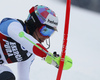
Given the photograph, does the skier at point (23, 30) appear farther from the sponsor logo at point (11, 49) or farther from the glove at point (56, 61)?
the glove at point (56, 61)

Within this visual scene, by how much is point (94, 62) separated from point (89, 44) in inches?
30.9

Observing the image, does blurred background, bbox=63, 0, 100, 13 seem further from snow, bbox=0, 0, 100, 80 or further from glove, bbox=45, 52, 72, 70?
glove, bbox=45, 52, 72, 70

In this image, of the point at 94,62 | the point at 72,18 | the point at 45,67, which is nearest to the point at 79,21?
the point at 72,18

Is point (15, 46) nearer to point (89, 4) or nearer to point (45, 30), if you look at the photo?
point (45, 30)

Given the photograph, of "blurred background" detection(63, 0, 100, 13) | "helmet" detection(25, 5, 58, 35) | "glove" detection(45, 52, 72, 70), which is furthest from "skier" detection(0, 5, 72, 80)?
"blurred background" detection(63, 0, 100, 13)

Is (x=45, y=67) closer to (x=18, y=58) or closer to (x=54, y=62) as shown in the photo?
(x=18, y=58)

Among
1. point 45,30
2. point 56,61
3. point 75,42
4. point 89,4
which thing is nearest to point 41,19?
point 45,30

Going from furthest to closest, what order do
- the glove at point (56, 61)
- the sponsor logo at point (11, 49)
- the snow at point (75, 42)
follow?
the snow at point (75, 42) < the sponsor logo at point (11, 49) < the glove at point (56, 61)

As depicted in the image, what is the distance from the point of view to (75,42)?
373 centimetres

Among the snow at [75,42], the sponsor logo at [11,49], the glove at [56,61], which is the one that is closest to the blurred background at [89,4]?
the snow at [75,42]

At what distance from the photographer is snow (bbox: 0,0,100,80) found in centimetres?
260

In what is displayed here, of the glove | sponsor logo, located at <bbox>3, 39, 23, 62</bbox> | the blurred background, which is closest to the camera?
the glove

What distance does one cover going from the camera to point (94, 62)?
306 centimetres

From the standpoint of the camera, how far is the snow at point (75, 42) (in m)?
2.60
